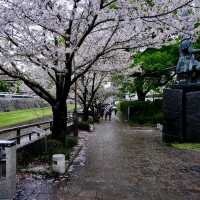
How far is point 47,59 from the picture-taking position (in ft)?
49.5

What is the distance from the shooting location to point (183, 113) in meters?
19.8

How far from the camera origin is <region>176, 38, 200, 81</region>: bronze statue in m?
20.0

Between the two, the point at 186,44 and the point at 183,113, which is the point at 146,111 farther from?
the point at 183,113

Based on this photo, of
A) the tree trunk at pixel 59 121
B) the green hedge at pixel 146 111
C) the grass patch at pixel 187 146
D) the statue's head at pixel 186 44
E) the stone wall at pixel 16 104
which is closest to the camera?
the tree trunk at pixel 59 121

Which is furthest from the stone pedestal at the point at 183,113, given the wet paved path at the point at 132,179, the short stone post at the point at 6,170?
the short stone post at the point at 6,170

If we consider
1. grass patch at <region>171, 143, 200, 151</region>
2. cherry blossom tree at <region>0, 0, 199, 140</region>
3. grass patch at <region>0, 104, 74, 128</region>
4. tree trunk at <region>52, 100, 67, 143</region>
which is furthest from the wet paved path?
grass patch at <region>0, 104, 74, 128</region>

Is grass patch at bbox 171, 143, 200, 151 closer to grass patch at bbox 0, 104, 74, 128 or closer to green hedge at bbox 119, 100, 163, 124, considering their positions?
grass patch at bbox 0, 104, 74, 128

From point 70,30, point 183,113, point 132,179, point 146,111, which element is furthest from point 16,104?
point 132,179

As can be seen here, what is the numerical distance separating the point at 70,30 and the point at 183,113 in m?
8.19

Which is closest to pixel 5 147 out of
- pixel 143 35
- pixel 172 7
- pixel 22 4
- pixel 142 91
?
pixel 22 4

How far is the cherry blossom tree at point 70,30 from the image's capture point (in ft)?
39.8

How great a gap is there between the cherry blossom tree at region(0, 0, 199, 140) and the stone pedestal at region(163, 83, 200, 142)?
177 inches

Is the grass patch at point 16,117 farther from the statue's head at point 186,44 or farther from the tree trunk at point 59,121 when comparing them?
the statue's head at point 186,44

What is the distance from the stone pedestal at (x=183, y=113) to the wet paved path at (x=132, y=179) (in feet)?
12.9
